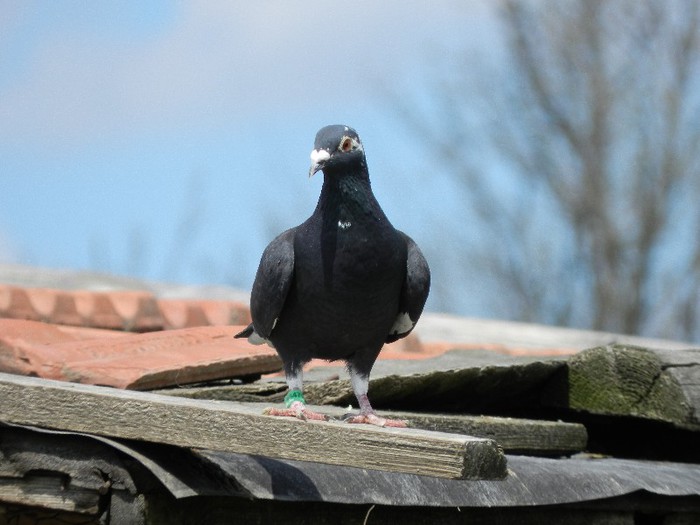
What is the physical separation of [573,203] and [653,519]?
60.3 feet

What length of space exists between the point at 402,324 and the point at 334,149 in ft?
2.45

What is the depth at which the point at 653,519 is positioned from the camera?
15.4 ft

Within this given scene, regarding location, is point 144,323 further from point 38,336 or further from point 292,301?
point 292,301

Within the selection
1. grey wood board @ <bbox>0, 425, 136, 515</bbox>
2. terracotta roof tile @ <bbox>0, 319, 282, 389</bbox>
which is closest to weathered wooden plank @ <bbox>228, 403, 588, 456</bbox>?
terracotta roof tile @ <bbox>0, 319, 282, 389</bbox>

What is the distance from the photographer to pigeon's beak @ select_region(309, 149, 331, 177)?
3875mm

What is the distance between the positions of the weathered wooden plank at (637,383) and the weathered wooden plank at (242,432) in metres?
1.85

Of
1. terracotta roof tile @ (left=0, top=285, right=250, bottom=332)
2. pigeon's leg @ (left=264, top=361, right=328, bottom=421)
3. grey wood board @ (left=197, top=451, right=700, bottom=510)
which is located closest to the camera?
grey wood board @ (left=197, top=451, right=700, bottom=510)

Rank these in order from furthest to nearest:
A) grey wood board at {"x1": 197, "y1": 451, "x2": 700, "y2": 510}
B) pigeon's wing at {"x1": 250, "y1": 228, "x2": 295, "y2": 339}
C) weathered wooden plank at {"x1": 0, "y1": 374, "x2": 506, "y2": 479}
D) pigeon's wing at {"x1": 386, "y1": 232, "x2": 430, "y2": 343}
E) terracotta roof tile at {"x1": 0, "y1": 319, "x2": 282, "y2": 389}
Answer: terracotta roof tile at {"x1": 0, "y1": 319, "x2": 282, "y2": 389}
pigeon's wing at {"x1": 386, "y1": 232, "x2": 430, "y2": 343}
pigeon's wing at {"x1": 250, "y1": 228, "x2": 295, "y2": 339}
grey wood board at {"x1": 197, "y1": 451, "x2": 700, "y2": 510}
weathered wooden plank at {"x1": 0, "y1": 374, "x2": 506, "y2": 479}

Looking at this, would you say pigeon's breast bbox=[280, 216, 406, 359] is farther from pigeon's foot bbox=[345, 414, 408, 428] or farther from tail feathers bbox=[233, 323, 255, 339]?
tail feathers bbox=[233, 323, 255, 339]

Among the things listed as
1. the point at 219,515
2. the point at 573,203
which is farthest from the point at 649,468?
the point at 573,203

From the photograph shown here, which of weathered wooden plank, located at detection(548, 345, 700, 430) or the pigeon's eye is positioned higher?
the pigeon's eye

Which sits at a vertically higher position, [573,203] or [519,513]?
[573,203]

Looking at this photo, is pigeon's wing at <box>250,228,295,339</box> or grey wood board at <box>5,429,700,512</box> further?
pigeon's wing at <box>250,228,295,339</box>

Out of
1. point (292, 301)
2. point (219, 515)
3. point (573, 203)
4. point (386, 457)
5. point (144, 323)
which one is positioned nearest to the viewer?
point (386, 457)
